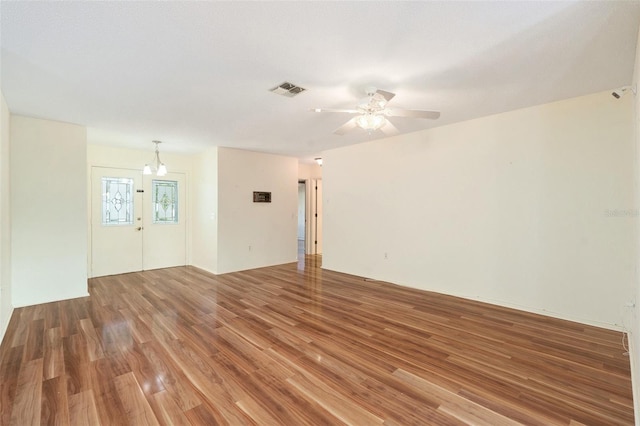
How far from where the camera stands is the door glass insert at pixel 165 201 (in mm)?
6371

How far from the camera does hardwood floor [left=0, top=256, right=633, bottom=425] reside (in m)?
1.90

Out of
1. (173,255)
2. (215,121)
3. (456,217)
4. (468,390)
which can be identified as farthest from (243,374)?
(173,255)

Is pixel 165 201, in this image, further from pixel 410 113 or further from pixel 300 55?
pixel 410 113

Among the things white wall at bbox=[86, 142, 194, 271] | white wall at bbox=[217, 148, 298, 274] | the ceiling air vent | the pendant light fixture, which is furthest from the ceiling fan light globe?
white wall at bbox=[86, 142, 194, 271]

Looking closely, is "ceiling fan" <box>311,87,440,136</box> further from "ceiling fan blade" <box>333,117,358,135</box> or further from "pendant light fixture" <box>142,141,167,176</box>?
"pendant light fixture" <box>142,141,167,176</box>

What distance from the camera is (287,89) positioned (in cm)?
299

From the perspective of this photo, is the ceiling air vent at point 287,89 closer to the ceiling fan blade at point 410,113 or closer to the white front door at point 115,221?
the ceiling fan blade at point 410,113

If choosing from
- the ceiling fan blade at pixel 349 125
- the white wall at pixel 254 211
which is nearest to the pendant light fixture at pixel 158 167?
the white wall at pixel 254 211

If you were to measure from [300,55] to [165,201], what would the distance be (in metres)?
5.52

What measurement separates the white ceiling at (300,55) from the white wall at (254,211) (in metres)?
2.38

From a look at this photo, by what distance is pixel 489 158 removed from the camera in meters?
4.05

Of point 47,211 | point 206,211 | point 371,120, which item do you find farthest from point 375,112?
point 47,211

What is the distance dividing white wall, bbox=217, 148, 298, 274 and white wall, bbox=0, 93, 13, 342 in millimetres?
2977

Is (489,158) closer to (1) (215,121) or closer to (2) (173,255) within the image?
(1) (215,121)
